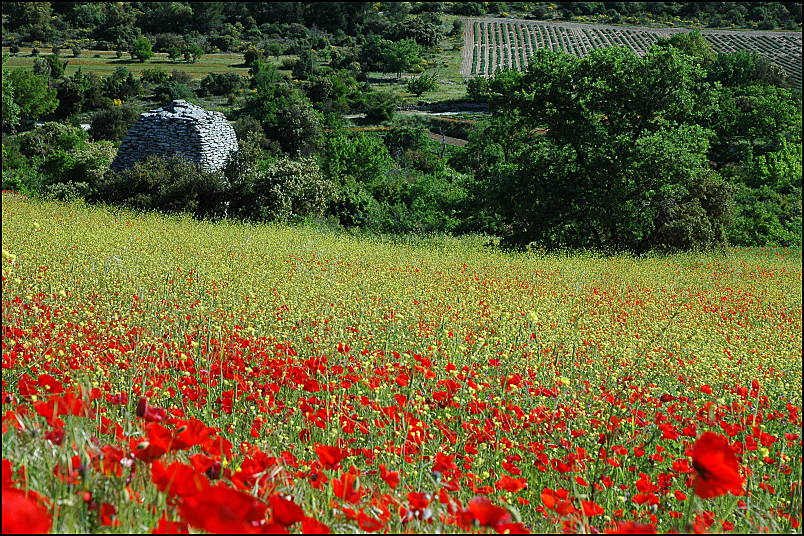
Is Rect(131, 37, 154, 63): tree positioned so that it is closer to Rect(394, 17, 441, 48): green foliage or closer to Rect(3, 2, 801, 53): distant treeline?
Rect(3, 2, 801, 53): distant treeline

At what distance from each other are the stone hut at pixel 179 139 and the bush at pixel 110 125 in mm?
18965

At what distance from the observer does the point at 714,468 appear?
1.38m

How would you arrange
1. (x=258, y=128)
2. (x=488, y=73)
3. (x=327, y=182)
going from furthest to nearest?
(x=488, y=73), (x=258, y=128), (x=327, y=182)

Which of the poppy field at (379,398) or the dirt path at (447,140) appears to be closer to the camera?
the poppy field at (379,398)

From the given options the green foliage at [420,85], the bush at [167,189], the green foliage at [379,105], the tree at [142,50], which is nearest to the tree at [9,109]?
the green foliage at [379,105]

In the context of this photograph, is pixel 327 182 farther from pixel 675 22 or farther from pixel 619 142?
pixel 675 22

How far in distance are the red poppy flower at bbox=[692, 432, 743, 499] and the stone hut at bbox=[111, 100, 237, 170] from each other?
2311 cm

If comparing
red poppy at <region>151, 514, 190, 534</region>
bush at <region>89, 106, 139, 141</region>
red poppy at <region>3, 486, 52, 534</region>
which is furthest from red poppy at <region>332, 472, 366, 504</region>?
bush at <region>89, 106, 139, 141</region>

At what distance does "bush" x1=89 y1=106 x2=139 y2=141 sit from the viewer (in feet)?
136

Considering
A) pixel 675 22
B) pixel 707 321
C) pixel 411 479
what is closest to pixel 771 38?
pixel 675 22

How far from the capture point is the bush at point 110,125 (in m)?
41.4

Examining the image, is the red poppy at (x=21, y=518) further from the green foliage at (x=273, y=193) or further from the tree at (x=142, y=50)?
the tree at (x=142, y=50)

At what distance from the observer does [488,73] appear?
73.8 m

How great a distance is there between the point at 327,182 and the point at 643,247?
10429 mm
